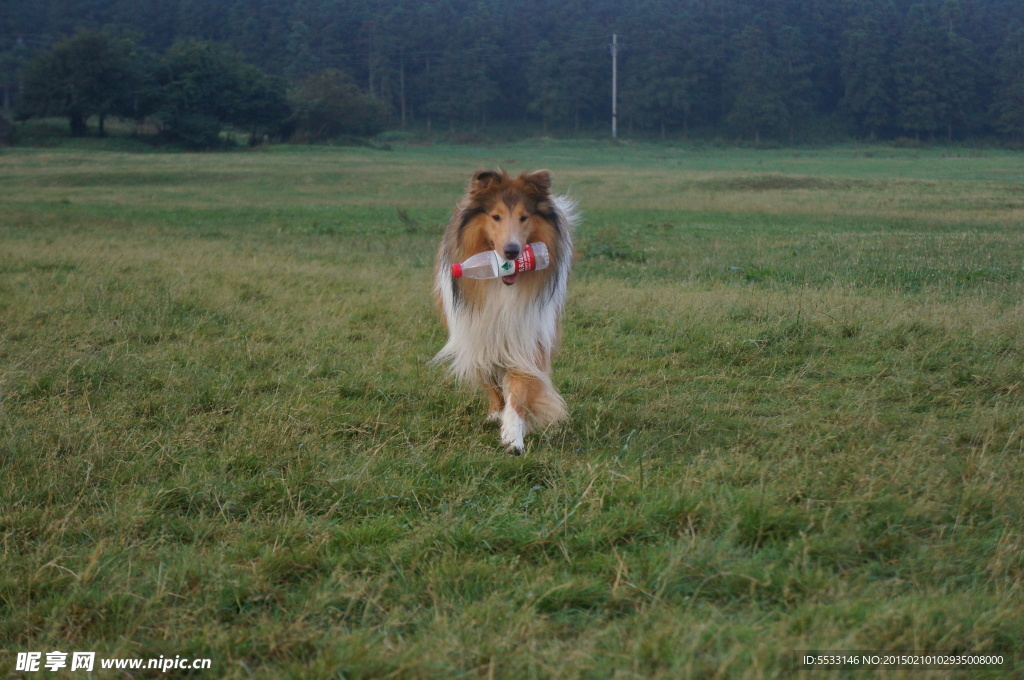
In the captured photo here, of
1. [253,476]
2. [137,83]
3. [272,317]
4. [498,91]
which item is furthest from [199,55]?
[253,476]

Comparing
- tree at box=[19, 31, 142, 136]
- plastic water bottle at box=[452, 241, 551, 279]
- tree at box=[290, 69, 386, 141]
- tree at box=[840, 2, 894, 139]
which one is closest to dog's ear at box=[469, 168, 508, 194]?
plastic water bottle at box=[452, 241, 551, 279]

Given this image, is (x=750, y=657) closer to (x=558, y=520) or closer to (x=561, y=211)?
(x=558, y=520)

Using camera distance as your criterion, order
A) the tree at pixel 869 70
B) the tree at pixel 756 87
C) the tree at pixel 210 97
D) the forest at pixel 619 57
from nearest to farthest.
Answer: the tree at pixel 210 97, the forest at pixel 619 57, the tree at pixel 756 87, the tree at pixel 869 70

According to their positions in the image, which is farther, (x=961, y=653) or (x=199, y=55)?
(x=199, y=55)

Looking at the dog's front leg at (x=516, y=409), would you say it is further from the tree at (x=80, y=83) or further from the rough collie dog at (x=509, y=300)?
the tree at (x=80, y=83)

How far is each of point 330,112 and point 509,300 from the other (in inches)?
2225

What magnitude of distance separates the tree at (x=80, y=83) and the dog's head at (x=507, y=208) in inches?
2332

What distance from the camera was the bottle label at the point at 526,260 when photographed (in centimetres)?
558

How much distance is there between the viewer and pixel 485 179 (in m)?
5.70

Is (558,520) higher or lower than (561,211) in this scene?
lower

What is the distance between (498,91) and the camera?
76.9 metres

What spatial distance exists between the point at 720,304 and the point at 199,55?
58951 mm

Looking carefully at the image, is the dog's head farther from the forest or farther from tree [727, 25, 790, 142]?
tree [727, 25, 790, 142]

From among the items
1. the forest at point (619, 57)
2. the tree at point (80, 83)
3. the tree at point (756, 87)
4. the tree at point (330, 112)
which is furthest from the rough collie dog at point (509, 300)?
the tree at point (756, 87)
